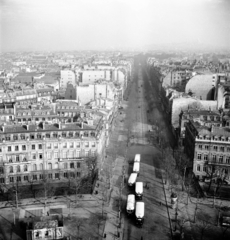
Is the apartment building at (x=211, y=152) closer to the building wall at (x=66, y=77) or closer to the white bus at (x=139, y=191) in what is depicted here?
the white bus at (x=139, y=191)

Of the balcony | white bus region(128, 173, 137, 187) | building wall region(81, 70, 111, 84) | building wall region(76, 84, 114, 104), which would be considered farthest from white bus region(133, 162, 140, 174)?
building wall region(81, 70, 111, 84)

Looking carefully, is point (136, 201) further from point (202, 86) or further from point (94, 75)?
point (94, 75)

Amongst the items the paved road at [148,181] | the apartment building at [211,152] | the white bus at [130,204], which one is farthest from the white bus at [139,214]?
the apartment building at [211,152]

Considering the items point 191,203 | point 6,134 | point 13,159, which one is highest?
point 6,134

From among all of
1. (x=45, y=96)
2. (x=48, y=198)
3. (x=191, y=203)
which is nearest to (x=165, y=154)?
(x=191, y=203)

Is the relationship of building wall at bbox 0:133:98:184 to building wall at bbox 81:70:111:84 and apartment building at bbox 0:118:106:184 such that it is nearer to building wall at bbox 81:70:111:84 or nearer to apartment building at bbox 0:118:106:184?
Answer: apartment building at bbox 0:118:106:184

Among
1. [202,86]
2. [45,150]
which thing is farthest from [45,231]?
[202,86]

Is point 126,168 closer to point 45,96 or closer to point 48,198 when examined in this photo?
point 48,198

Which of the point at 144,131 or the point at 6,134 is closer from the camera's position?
the point at 6,134
